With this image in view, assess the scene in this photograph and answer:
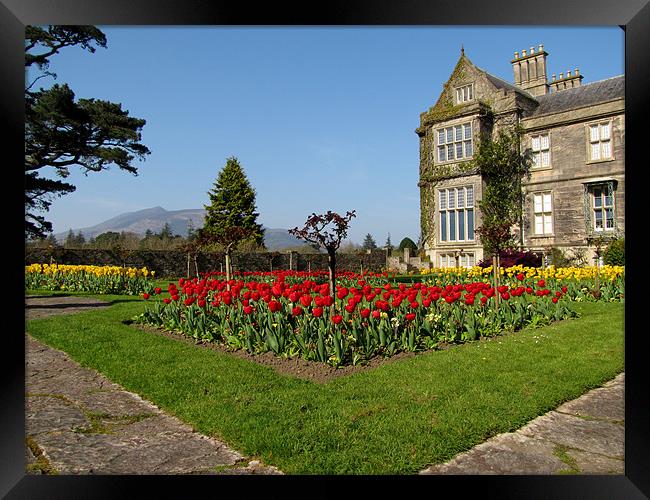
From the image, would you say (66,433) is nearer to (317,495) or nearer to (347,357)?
(317,495)

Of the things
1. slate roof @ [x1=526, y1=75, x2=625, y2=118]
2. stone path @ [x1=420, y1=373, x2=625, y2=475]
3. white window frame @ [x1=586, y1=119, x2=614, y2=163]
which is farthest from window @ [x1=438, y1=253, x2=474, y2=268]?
stone path @ [x1=420, y1=373, x2=625, y2=475]

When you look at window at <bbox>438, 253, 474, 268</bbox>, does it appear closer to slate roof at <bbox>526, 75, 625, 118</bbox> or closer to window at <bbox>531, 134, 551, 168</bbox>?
window at <bbox>531, 134, 551, 168</bbox>

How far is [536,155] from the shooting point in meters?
15.0

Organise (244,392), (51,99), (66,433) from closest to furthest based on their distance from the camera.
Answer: (66,433)
(244,392)
(51,99)

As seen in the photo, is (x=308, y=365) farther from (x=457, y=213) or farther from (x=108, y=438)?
(x=457, y=213)

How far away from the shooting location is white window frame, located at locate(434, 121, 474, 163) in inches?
617

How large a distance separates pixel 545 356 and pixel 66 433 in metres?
3.76

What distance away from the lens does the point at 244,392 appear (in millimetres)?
3182

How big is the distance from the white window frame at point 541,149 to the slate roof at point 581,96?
31.4 inches

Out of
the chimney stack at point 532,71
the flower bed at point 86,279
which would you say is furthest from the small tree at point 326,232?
the chimney stack at point 532,71

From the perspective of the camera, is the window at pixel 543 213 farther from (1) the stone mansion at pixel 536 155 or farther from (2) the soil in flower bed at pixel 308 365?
(2) the soil in flower bed at pixel 308 365

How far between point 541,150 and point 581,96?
2035mm
